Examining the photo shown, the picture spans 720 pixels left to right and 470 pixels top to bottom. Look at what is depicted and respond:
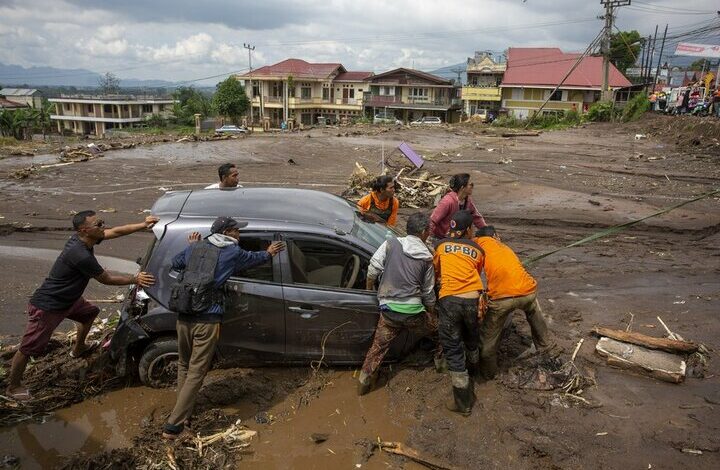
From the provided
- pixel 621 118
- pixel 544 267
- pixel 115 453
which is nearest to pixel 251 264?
pixel 115 453

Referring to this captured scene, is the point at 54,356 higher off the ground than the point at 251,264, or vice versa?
the point at 251,264

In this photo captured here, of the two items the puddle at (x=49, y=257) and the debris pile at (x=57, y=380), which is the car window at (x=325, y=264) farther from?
the puddle at (x=49, y=257)

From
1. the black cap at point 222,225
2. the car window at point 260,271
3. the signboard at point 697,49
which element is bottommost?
the car window at point 260,271

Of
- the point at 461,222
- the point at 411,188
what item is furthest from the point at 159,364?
the point at 411,188

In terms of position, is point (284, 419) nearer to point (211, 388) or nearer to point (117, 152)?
point (211, 388)

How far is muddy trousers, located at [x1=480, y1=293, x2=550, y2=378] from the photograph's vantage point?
4.33m

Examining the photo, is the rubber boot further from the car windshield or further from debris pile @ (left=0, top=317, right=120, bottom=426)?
debris pile @ (left=0, top=317, right=120, bottom=426)

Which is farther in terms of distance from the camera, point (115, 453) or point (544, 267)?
point (544, 267)

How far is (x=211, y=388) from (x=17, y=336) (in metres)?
2.81

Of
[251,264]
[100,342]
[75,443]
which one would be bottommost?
[75,443]

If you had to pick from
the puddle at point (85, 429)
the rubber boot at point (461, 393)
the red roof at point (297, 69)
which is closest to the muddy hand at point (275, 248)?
the puddle at point (85, 429)

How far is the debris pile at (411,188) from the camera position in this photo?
1257 centimetres

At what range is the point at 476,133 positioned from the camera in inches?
1271

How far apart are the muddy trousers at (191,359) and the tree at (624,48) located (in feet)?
199
